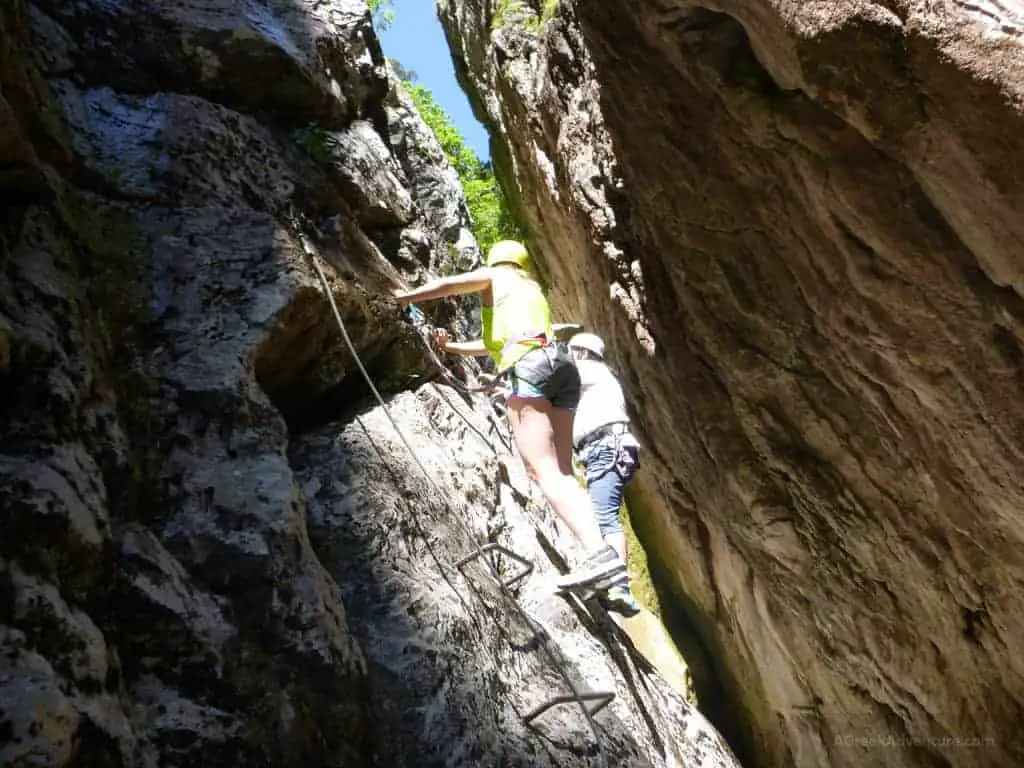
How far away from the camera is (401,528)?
3.21m

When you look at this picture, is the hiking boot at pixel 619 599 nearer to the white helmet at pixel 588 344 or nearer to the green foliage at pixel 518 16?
the white helmet at pixel 588 344

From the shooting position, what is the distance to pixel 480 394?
5836 millimetres

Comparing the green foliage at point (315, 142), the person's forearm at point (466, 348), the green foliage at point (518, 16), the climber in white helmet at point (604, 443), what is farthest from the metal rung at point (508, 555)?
the green foliage at point (518, 16)

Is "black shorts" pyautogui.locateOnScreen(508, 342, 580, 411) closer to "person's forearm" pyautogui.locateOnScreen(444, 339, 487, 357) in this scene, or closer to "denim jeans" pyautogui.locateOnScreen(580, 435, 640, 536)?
"denim jeans" pyautogui.locateOnScreen(580, 435, 640, 536)

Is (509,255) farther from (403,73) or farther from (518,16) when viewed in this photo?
(403,73)

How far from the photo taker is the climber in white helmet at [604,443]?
4.58m

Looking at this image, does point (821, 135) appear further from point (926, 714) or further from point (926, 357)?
point (926, 714)

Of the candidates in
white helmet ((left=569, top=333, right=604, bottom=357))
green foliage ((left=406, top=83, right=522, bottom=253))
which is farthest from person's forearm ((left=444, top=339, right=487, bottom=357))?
green foliage ((left=406, top=83, right=522, bottom=253))

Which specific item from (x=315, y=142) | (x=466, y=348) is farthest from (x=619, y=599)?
(x=315, y=142)

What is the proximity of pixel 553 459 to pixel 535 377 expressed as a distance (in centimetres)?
49

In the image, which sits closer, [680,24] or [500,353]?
[500,353]

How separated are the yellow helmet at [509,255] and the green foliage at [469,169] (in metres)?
9.95

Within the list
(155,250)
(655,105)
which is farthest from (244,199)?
(655,105)

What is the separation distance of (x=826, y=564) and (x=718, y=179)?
3336 mm
